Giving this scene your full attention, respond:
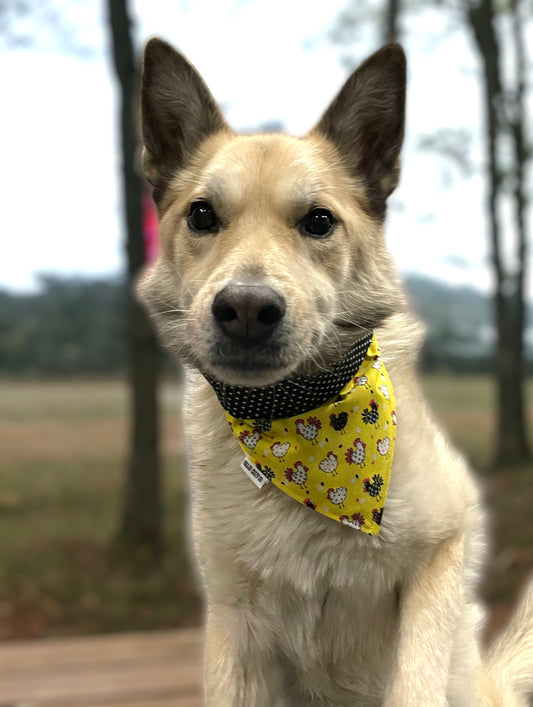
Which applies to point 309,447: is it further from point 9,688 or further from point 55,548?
point 55,548

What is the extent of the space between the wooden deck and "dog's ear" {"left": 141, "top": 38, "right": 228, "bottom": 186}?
1.93 meters

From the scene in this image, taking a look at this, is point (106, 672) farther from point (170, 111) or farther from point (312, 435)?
point (170, 111)

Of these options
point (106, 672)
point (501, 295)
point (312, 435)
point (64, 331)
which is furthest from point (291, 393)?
point (501, 295)

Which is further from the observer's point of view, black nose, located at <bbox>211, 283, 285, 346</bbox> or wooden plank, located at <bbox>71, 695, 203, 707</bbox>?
wooden plank, located at <bbox>71, 695, 203, 707</bbox>

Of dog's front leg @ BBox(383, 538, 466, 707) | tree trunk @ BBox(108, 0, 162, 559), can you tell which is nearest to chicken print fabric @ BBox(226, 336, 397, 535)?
dog's front leg @ BBox(383, 538, 466, 707)

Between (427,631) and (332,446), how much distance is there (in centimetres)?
34

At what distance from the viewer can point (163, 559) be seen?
4.04 meters

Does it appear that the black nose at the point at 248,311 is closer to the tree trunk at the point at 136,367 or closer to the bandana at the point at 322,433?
the bandana at the point at 322,433

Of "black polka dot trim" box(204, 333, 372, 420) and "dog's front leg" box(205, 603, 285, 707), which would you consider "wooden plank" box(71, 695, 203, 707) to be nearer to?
"dog's front leg" box(205, 603, 285, 707)

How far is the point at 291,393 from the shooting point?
3.97ft

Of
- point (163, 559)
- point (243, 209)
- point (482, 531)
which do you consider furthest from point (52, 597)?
point (243, 209)

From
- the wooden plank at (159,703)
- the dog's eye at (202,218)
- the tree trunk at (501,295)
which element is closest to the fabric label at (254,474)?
the dog's eye at (202,218)

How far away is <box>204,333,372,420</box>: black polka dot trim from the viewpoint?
1.20m

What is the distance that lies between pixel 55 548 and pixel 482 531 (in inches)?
124
